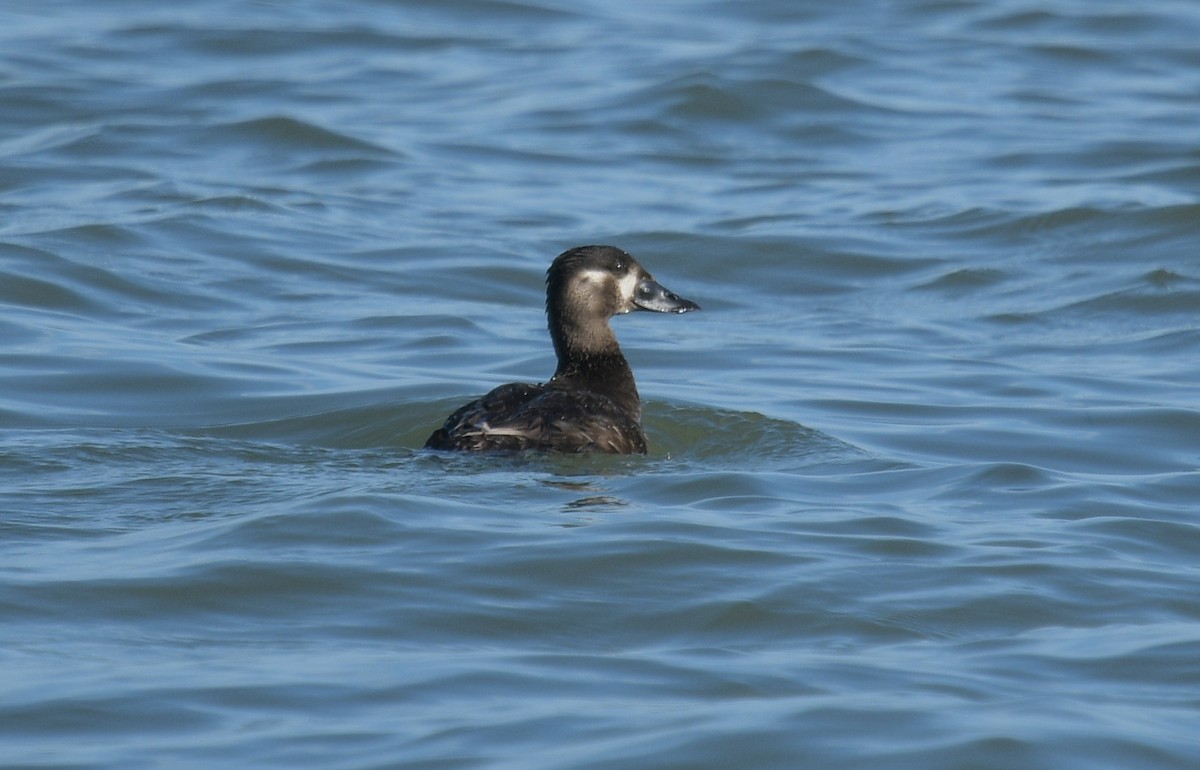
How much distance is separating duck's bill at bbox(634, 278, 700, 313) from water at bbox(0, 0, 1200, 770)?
0.49 meters

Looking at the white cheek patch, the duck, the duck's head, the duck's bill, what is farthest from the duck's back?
the duck's bill

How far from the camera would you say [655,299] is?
420 inches

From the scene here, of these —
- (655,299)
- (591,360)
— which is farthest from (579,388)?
(655,299)

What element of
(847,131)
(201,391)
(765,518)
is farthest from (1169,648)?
(847,131)

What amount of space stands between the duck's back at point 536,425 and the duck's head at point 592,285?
961 mm

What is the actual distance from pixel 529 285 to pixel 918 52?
9479mm

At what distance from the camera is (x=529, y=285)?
47.3 ft

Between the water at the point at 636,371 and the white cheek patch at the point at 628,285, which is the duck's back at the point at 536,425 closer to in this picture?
the water at the point at 636,371

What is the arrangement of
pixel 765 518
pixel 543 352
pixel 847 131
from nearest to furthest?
pixel 765 518 < pixel 543 352 < pixel 847 131

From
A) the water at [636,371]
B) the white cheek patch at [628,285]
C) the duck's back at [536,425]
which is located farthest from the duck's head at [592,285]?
the duck's back at [536,425]

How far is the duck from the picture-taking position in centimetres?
879

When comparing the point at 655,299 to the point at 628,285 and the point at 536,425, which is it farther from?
the point at 536,425

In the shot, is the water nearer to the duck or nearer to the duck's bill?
the duck

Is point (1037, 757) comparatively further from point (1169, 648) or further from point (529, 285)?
point (529, 285)
